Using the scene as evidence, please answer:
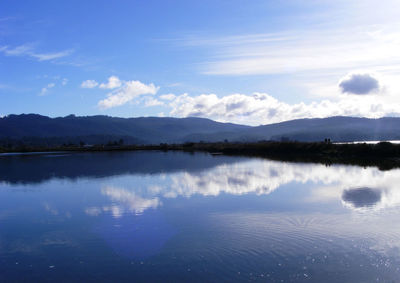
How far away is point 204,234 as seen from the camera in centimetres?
1058

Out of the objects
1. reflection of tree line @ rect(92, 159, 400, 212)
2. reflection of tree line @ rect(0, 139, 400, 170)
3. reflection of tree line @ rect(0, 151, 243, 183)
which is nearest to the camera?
reflection of tree line @ rect(92, 159, 400, 212)

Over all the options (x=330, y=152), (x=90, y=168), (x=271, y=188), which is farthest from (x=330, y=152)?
(x=271, y=188)

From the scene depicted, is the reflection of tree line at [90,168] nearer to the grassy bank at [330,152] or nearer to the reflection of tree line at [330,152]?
the grassy bank at [330,152]

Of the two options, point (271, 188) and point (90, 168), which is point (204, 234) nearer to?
point (271, 188)

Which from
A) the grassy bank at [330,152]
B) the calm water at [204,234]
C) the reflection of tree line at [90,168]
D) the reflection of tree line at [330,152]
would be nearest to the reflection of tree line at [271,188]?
the calm water at [204,234]

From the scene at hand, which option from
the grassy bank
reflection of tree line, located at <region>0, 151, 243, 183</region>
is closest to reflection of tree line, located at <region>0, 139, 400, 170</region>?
the grassy bank

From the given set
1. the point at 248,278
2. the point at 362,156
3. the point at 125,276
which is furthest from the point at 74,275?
the point at 362,156

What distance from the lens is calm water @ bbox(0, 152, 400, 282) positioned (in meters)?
7.85

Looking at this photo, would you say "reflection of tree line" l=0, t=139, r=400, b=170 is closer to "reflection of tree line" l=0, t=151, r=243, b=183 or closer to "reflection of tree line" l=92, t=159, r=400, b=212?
"reflection of tree line" l=92, t=159, r=400, b=212

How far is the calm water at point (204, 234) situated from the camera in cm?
785

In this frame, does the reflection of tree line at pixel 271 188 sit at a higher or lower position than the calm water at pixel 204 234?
higher

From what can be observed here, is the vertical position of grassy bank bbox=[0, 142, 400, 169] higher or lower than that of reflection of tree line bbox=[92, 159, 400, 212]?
higher

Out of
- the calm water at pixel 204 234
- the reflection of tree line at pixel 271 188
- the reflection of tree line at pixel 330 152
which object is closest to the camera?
the calm water at pixel 204 234

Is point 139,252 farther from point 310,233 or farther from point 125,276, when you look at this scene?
point 310,233
